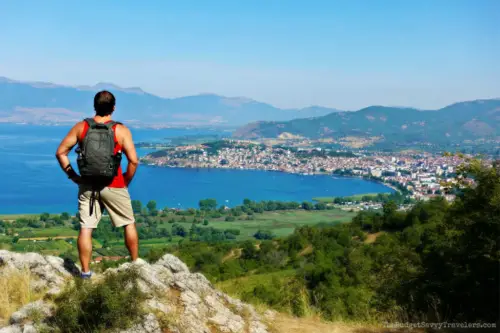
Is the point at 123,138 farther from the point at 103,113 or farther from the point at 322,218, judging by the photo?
the point at 322,218

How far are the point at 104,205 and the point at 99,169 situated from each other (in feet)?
1.36

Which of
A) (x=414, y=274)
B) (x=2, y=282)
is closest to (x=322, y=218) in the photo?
(x=414, y=274)

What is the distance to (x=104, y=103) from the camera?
3959 mm

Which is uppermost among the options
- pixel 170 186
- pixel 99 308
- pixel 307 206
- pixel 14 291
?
pixel 99 308

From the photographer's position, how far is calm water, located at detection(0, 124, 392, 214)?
224 ft

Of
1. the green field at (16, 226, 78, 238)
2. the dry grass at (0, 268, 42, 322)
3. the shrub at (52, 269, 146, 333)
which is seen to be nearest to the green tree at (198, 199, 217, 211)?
the green field at (16, 226, 78, 238)

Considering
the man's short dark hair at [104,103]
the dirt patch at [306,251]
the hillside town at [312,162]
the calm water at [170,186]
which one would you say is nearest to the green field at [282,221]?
the calm water at [170,186]

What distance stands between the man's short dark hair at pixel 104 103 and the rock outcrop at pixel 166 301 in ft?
4.20

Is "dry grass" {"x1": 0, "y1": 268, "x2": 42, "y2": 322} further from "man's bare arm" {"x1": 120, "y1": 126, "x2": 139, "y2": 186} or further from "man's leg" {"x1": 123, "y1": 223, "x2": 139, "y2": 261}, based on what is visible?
"man's bare arm" {"x1": 120, "y1": 126, "x2": 139, "y2": 186}

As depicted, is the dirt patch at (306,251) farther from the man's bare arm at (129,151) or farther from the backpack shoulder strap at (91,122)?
the backpack shoulder strap at (91,122)

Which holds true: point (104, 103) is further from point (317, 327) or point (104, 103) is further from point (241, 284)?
point (241, 284)

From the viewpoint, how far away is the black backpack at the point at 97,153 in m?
3.81

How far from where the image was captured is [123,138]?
3959 mm

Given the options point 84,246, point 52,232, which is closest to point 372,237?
point 84,246
